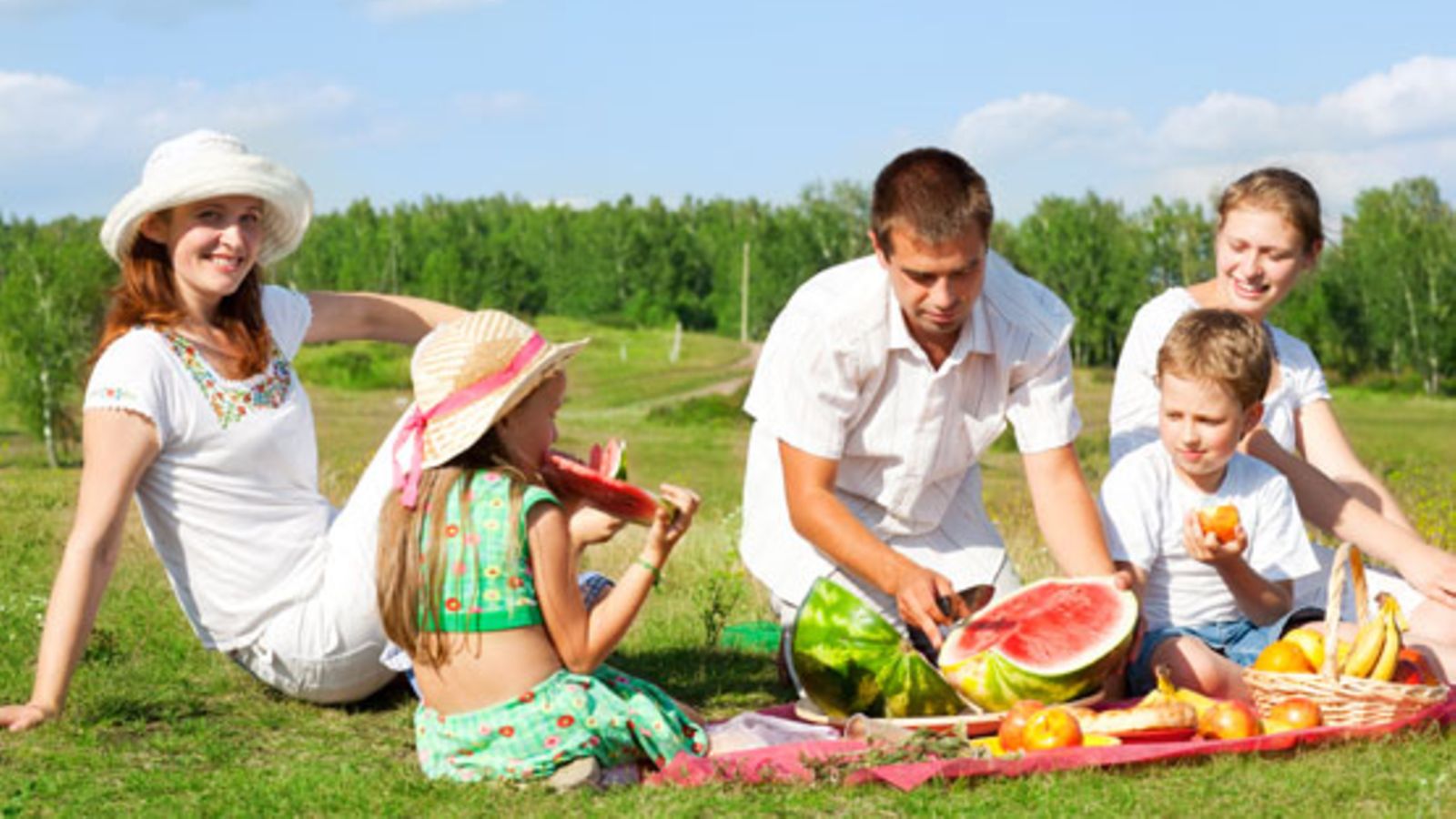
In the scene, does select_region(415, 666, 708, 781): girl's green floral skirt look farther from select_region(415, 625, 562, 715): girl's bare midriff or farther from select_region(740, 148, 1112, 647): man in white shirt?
select_region(740, 148, 1112, 647): man in white shirt

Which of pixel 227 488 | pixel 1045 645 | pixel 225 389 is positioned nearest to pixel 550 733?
pixel 1045 645

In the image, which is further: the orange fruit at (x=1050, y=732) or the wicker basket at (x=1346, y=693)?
the wicker basket at (x=1346, y=693)

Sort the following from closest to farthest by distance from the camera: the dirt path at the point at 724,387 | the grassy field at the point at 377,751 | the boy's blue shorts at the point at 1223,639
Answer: the grassy field at the point at 377,751 < the boy's blue shorts at the point at 1223,639 < the dirt path at the point at 724,387

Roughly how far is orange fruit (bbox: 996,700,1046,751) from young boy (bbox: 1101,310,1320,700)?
2.71ft

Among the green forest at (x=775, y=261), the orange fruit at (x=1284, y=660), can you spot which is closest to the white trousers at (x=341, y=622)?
the orange fruit at (x=1284, y=660)

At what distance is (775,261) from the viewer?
7412cm

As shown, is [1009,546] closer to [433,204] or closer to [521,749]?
[521,749]

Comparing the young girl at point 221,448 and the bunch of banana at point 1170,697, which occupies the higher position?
the young girl at point 221,448

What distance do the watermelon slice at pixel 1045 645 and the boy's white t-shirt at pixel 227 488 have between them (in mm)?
2416

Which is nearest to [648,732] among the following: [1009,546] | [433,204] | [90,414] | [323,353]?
[90,414]

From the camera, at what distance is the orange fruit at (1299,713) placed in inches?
213

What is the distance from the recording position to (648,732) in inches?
201

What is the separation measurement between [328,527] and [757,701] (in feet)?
6.02

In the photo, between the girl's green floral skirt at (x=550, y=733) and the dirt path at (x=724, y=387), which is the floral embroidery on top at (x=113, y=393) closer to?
the girl's green floral skirt at (x=550, y=733)
